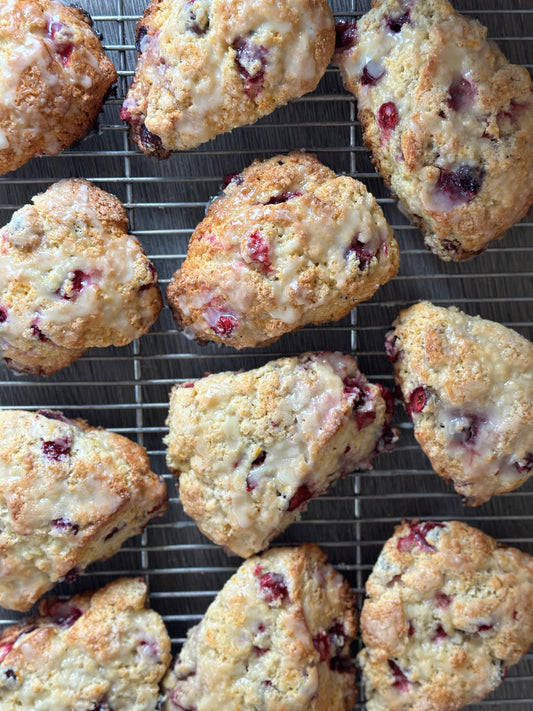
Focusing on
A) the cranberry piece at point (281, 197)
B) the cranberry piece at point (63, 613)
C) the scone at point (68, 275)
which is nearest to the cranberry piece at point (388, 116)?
the cranberry piece at point (281, 197)

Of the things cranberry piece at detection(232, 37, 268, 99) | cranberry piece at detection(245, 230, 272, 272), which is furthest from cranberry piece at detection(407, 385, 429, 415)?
cranberry piece at detection(232, 37, 268, 99)

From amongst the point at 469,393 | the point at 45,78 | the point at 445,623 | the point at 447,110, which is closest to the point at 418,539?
the point at 445,623

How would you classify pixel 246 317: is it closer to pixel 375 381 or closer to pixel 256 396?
pixel 256 396

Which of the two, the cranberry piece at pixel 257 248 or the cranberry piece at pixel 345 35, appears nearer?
the cranberry piece at pixel 257 248

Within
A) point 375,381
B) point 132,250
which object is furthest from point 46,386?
point 375,381

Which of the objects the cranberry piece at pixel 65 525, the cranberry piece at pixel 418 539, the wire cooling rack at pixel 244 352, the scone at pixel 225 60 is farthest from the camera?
the wire cooling rack at pixel 244 352

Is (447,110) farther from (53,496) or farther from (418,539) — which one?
(53,496)

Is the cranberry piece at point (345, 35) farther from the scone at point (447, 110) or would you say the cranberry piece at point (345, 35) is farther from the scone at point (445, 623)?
the scone at point (445, 623)
